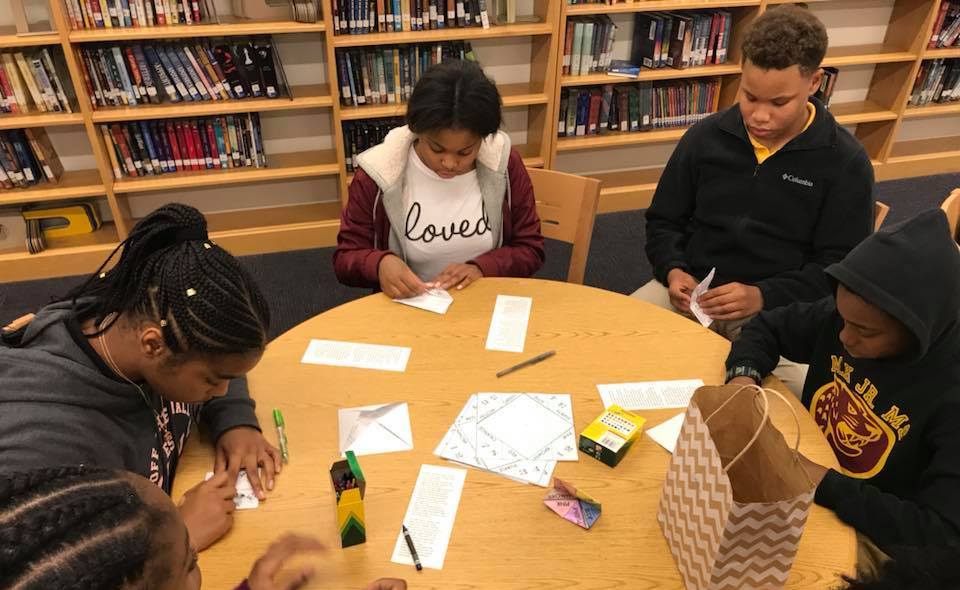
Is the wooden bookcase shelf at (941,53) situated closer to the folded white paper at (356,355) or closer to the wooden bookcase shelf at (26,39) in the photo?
the folded white paper at (356,355)

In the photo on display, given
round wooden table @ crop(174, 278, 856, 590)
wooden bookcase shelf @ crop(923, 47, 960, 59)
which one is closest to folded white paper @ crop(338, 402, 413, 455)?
round wooden table @ crop(174, 278, 856, 590)

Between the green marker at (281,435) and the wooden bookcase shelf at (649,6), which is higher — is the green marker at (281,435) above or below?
below

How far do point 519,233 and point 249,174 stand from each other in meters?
1.80

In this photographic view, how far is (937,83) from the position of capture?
409 centimetres

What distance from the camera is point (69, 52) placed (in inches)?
110

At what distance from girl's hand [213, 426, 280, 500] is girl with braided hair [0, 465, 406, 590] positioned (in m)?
0.44

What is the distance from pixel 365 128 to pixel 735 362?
245 centimetres

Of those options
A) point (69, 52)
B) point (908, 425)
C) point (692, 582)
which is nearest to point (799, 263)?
point (908, 425)

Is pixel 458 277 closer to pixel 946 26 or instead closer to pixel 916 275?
pixel 916 275

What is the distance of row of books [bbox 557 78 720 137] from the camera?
3676 millimetres

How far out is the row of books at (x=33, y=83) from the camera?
9.42 ft

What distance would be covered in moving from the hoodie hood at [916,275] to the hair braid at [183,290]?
1.10 metres

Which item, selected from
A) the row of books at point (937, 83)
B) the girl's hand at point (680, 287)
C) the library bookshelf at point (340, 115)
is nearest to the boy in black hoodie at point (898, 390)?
the girl's hand at point (680, 287)

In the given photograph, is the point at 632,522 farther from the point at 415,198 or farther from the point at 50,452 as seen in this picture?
the point at 415,198
